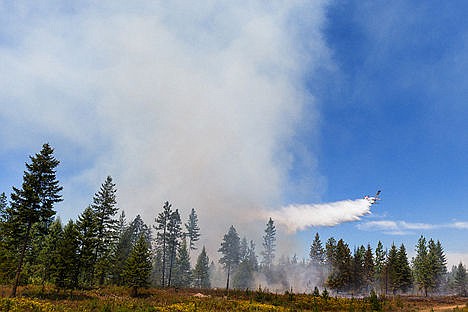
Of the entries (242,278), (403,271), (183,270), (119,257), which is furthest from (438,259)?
(119,257)

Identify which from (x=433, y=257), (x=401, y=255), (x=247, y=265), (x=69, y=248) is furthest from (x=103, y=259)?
(x=433, y=257)

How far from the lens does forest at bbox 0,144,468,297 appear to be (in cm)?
3503

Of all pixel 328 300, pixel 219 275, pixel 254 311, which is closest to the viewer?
pixel 254 311

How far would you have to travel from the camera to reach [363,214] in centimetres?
4988

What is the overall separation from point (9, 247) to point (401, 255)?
80.0 meters

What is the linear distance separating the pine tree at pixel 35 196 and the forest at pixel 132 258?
3.7 inches

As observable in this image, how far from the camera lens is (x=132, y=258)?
41906mm

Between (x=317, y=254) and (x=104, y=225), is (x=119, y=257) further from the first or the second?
(x=317, y=254)

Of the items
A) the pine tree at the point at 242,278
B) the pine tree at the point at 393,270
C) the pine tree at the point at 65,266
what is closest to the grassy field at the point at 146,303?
the pine tree at the point at 65,266

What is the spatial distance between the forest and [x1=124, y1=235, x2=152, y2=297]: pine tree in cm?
12

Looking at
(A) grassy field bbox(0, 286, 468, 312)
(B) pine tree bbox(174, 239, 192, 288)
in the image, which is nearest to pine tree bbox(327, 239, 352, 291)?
(A) grassy field bbox(0, 286, 468, 312)

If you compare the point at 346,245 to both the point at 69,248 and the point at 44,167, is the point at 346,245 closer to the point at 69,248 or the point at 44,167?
the point at 69,248

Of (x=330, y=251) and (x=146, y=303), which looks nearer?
(x=146, y=303)

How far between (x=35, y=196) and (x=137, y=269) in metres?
15.7
